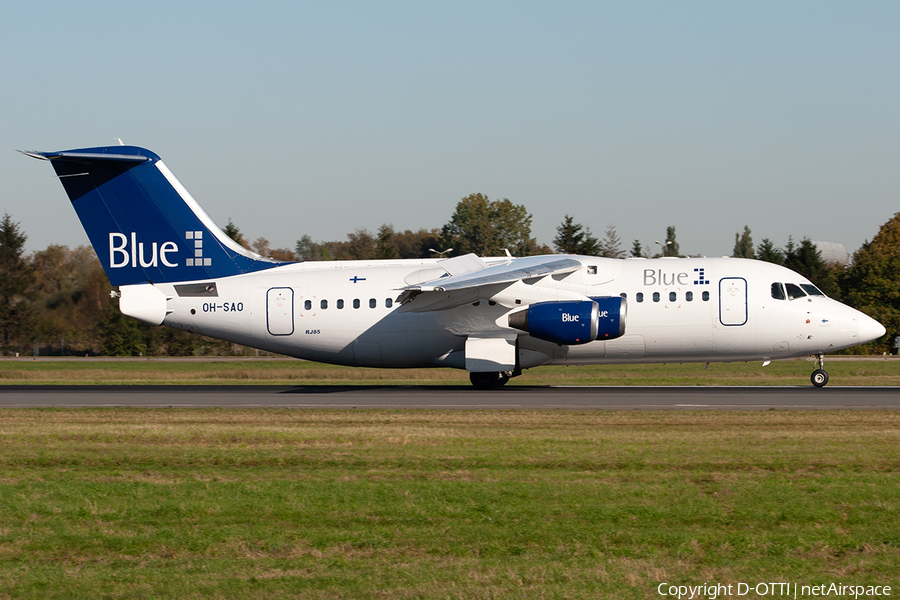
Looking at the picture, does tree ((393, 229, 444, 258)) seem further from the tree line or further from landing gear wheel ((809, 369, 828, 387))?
landing gear wheel ((809, 369, 828, 387))

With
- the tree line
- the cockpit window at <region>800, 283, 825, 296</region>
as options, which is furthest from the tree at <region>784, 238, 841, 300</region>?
the cockpit window at <region>800, 283, 825, 296</region>

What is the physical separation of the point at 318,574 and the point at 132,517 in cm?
328

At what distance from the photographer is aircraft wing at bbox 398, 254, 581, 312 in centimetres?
2484

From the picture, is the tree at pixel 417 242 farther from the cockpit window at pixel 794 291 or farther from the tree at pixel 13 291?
the cockpit window at pixel 794 291

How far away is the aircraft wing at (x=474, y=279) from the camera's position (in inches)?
978

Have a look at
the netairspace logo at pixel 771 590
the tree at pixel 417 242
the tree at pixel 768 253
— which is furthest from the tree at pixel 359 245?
the netairspace logo at pixel 771 590

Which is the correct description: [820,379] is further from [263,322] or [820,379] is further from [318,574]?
[318,574]

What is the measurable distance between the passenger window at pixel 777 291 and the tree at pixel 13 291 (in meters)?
57.9

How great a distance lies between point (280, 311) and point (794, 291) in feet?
51.4

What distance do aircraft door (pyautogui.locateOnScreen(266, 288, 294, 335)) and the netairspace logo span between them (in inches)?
853

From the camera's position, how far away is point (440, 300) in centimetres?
2630

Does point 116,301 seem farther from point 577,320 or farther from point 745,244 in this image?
point 745,244

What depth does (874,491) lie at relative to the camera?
1083 centimetres

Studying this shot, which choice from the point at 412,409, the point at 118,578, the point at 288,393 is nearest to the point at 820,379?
the point at 412,409
